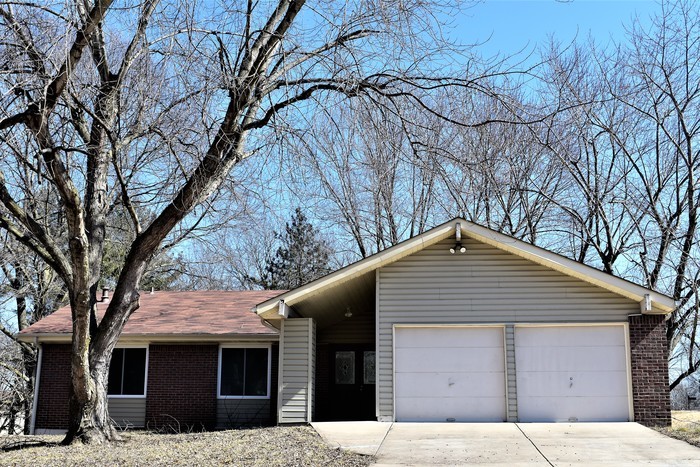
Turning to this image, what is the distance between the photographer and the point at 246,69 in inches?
431

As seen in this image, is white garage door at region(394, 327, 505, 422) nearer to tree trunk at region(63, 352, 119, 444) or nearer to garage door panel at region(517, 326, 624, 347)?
garage door panel at region(517, 326, 624, 347)

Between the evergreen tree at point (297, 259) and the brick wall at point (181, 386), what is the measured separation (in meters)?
16.0

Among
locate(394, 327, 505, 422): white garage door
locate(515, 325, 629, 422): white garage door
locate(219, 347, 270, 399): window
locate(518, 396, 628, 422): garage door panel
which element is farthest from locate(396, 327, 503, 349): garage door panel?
locate(219, 347, 270, 399): window

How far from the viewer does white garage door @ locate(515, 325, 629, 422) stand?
15.5 metres

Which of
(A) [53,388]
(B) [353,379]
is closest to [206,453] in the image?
(B) [353,379]

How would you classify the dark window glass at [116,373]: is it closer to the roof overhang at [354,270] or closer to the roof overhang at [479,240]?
the roof overhang at [479,240]

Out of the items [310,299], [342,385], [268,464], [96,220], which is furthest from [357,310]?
[268,464]

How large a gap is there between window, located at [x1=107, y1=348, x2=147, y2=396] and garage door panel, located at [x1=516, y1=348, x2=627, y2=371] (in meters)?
9.82

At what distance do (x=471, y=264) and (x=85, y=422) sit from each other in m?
8.10

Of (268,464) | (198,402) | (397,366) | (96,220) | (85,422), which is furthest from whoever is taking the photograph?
(198,402)

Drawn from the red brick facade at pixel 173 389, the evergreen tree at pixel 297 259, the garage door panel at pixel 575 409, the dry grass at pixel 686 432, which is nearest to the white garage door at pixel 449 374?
the garage door panel at pixel 575 409

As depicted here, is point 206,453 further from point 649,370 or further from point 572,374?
point 649,370

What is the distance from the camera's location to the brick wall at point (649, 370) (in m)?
15.3

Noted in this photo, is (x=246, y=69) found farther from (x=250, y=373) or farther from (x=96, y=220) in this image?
(x=250, y=373)
